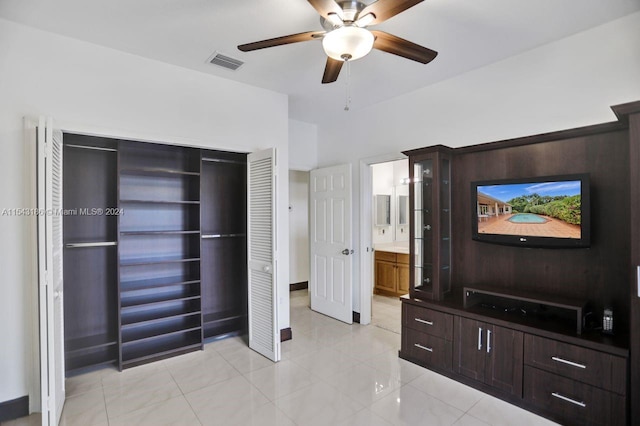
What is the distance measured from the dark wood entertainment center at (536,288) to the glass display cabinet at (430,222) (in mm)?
11

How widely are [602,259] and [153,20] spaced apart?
386 cm

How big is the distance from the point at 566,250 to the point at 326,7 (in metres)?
2.59

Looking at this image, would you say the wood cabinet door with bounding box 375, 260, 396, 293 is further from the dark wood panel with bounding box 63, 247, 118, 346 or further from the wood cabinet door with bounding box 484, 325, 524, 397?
the dark wood panel with bounding box 63, 247, 118, 346

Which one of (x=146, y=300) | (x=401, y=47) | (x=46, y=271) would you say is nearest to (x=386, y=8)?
(x=401, y=47)

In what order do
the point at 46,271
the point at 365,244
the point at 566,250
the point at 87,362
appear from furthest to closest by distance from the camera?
the point at 365,244 → the point at 87,362 → the point at 566,250 → the point at 46,271

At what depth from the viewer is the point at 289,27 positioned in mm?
2465

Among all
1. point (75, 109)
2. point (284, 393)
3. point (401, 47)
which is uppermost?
point (401, 47)

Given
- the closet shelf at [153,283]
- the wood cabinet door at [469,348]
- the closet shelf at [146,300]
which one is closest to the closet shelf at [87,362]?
Answer: the closet shelf at [146,300]

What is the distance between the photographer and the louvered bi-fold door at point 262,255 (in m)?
3.22

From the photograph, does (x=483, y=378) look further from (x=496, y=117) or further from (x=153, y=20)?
(x=153, y=20)

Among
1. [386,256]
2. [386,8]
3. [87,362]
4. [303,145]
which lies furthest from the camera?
[386,256]

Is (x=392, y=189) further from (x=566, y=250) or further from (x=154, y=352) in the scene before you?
(x=154, y=352)

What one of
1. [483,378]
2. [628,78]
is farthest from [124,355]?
[628,78]

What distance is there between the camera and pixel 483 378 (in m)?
2.64
